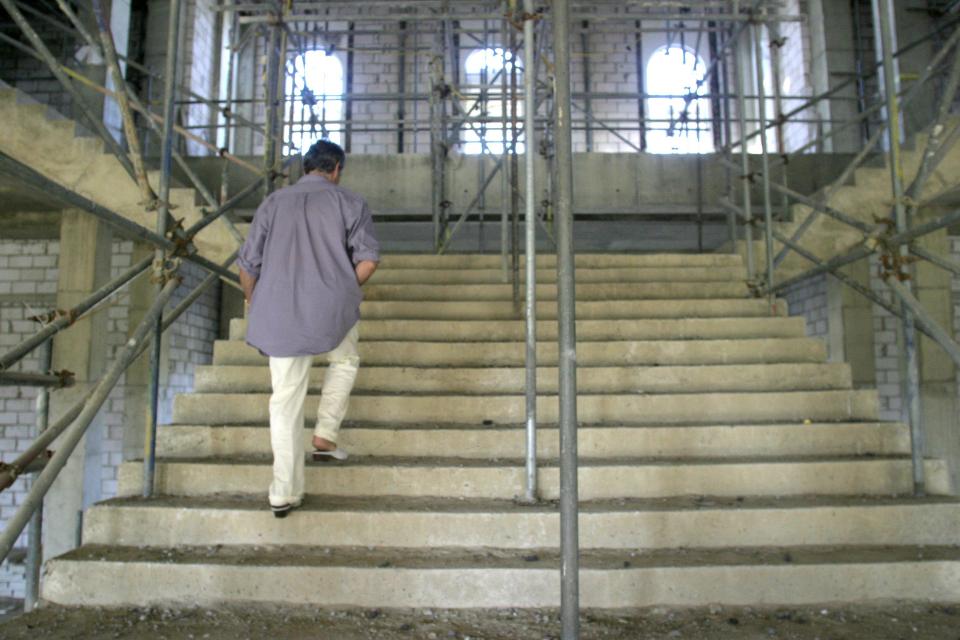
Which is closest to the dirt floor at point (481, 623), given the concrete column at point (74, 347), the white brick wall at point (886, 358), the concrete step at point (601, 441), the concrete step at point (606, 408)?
the concrete step at point (601, 441)

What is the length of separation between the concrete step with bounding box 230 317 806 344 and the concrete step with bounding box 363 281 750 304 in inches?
22.3

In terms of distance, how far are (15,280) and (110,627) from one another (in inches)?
333

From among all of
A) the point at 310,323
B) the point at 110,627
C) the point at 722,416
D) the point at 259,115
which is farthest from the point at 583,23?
the point at 110,627

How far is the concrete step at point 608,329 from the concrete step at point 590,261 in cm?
114

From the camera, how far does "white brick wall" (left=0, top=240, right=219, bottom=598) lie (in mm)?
8914

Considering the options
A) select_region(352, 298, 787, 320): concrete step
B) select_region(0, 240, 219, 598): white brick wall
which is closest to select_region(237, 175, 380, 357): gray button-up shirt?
select_region(352, 298, 787, 320): concrete step

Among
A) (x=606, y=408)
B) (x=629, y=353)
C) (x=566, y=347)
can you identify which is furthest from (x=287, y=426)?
(x=629, y=353)

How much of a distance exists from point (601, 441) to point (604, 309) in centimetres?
163

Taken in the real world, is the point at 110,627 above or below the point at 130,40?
below

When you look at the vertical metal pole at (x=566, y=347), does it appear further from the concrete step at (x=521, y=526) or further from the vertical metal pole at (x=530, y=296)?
the vertical metal pole at (x=530, y=296)

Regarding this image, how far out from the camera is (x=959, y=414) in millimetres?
7301

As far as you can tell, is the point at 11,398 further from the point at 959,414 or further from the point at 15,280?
the point at 959,414

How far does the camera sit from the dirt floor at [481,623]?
2336mm

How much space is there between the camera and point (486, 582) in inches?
102
